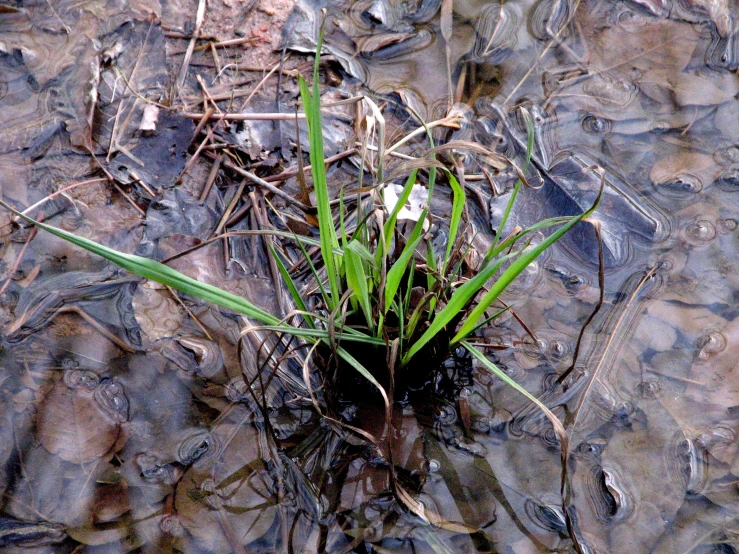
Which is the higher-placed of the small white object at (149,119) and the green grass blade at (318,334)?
the green grass blade at (318,334)

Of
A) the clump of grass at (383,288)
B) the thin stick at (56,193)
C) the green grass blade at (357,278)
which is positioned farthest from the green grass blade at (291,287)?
the thin stick at (56,193)

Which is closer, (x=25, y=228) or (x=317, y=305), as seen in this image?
(x=317, y=305)

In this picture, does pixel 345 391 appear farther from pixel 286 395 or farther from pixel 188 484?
pixel 188 484

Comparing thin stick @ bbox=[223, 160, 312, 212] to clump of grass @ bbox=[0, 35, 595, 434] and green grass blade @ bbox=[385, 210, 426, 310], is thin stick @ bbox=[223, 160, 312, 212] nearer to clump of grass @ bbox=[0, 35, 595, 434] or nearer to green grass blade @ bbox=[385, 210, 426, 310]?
clump of grass @ bbox=[0, 35, 595, 434]

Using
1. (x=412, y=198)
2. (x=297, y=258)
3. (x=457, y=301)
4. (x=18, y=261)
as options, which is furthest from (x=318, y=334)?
(x=18, y=261)

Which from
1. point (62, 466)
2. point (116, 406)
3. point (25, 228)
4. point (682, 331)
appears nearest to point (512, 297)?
point (682, 331)

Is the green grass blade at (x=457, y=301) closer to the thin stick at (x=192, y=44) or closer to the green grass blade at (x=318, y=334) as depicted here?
the green grass blade at (x=318, y=334)

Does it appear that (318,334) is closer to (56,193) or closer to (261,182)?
(261,182)
